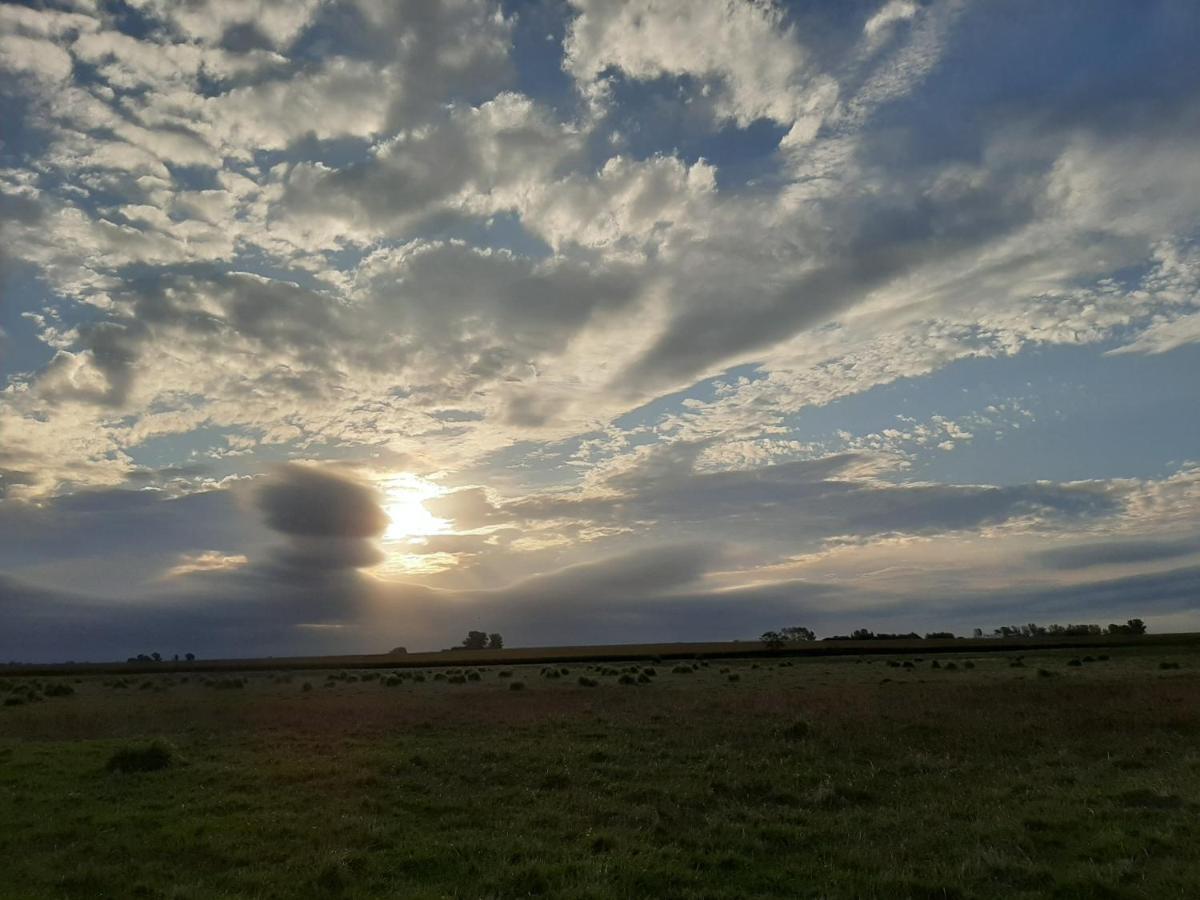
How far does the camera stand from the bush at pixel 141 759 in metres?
22.4

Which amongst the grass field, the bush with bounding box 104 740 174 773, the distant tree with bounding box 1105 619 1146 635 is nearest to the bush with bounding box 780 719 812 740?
the grass field

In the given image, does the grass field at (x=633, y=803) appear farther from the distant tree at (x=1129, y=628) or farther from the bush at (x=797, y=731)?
the distant tree at (x=1129, y=628)

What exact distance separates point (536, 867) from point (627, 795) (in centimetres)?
628

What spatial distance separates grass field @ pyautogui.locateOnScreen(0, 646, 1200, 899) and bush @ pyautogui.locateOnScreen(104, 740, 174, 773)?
0.09 m

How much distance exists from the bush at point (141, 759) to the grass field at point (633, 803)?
9 centimetres

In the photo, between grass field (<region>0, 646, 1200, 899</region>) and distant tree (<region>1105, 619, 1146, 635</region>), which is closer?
grass field (<region>0, 646, 1200, 899</region>)

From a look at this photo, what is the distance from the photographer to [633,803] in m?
17.5

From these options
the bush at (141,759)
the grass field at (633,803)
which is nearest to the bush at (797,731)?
the grass field at (633,803)

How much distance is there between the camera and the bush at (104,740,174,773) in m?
22.4

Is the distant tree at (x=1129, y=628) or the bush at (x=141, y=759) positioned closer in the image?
the bush at (x=141, y=759)

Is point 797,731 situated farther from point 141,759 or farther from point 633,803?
point 141,759

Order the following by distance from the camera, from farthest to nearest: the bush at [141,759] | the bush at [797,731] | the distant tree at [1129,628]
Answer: the distant tree at [1129,628] < the bush at [797,731] < the bush at [141,759]

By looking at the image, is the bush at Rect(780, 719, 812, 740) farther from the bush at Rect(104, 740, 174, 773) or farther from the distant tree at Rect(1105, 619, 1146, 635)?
the distant tree at Rect(1105, 619, 1146, 635)

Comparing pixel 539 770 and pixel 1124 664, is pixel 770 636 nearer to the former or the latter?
pixel 1124 664
